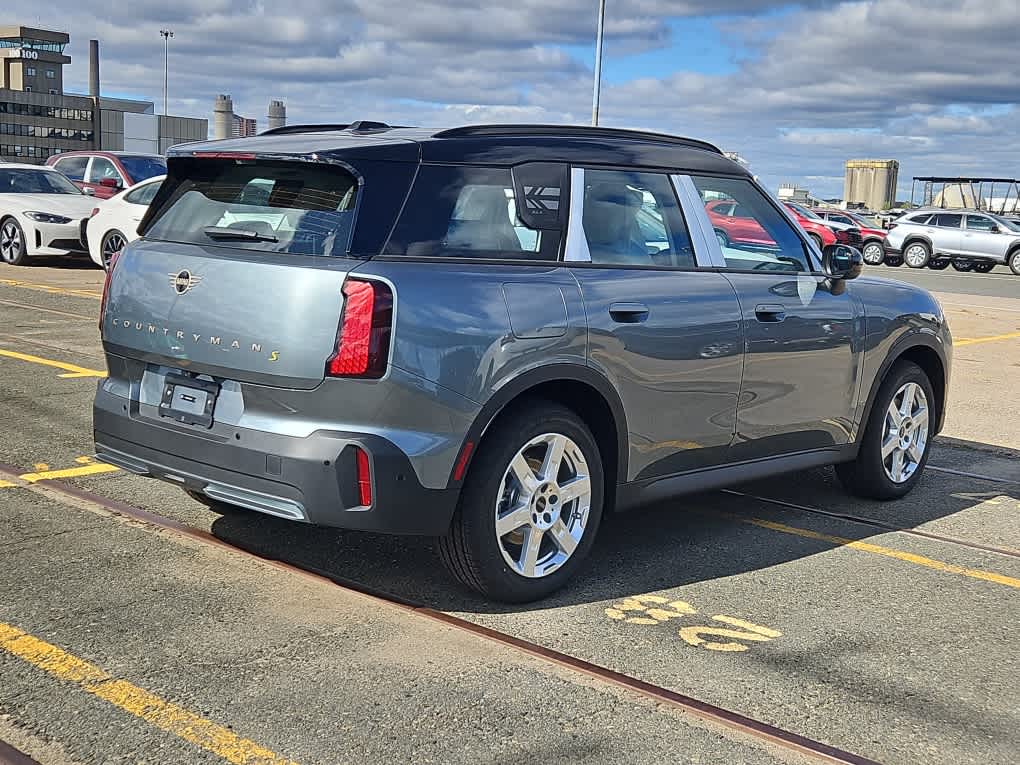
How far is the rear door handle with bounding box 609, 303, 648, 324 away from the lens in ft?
15.9

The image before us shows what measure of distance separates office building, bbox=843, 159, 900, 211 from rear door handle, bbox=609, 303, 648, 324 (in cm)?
12310

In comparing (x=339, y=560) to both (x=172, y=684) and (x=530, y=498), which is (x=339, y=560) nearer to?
(x=530, y=498)

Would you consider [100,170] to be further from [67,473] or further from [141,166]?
[67,473]

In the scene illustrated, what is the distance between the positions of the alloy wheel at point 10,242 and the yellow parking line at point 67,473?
1356cm

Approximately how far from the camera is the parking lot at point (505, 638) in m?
3.52

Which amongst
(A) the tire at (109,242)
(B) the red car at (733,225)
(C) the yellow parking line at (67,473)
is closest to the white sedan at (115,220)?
(A) the tire at (109,242)

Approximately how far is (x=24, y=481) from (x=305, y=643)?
2593 millimetres

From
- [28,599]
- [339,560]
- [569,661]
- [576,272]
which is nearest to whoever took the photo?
[569,661]

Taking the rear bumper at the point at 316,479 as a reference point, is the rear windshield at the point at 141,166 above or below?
above

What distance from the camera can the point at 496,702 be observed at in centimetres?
374

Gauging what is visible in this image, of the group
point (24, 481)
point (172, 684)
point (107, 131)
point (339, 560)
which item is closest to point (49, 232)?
point (24, 481)

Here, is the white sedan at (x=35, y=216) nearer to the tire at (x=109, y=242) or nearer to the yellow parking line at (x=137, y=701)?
the tire at (x=109, y=242)

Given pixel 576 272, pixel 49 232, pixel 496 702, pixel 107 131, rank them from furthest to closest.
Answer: pixel 107 131 → pixel 49 232 → pixel 576 272 → pixel 496 702

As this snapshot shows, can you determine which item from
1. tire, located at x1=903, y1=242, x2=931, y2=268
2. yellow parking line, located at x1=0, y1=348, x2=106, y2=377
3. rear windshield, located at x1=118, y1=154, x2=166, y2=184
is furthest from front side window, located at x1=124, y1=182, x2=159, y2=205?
tire, located at x1=903, y1=242, x2=931, y2=268
